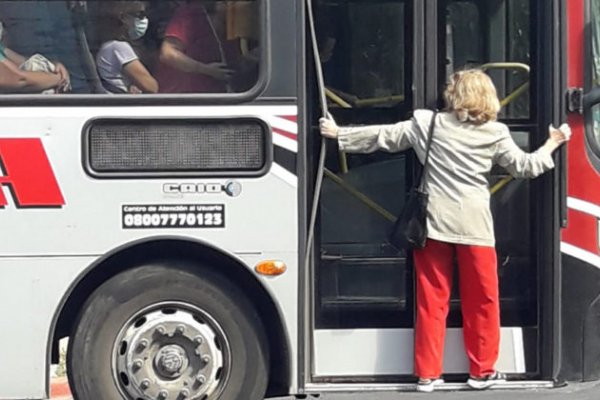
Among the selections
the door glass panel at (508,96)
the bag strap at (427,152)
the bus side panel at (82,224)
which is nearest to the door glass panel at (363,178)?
the bag strap at (427,152)

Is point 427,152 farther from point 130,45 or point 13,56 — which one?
point 13,56

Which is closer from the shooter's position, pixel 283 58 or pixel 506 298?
pixel 283 58

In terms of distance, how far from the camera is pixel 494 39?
554 cm

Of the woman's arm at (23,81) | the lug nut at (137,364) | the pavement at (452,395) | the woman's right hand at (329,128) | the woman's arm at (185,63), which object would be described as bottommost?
the pavement at (452,395)

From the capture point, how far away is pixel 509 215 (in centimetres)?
565

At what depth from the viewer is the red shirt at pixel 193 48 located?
5332 mm

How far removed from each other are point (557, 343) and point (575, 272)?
365mm

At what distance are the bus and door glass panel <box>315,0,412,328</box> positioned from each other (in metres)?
0.02

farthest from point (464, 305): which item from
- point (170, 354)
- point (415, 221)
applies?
point (170, 354)

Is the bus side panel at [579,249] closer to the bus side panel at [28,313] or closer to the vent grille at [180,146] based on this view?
the vent grille at [180,146]

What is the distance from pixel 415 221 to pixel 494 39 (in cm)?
102

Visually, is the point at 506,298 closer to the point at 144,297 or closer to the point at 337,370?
the point at 337,370

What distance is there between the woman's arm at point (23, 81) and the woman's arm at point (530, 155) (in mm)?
2218

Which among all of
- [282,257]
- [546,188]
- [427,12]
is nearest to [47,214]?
[282,257]
